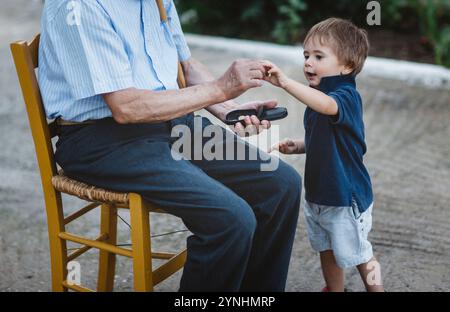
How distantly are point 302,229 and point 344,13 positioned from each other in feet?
13.4

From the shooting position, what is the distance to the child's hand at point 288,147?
2842mm

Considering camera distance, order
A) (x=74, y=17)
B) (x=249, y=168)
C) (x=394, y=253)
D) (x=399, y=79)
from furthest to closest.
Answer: (x=399, y=79) → (x=394, y=253) → (x=249, y=168) → (x=74, y=17)

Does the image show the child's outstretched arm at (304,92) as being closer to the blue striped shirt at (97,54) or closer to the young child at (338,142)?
the young child at (338,142)

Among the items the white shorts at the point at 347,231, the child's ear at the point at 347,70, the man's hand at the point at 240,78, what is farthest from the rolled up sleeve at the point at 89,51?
the white shorts at the point at 347,231

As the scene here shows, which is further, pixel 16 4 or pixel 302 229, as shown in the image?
pixel 16 4

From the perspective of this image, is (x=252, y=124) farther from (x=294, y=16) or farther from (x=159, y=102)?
(x=294, y=16)

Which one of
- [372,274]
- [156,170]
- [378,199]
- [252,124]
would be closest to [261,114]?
[252,124]

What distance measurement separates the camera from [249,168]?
2656 mm

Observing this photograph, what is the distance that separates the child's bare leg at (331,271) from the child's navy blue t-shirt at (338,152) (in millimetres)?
297

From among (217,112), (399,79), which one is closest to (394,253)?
(217,112)

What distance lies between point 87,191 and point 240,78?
0.69m

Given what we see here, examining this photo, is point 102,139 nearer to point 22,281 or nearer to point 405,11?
point 22,281

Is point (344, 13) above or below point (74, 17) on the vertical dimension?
below

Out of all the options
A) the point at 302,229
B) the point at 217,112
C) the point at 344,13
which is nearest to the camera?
the point at 217,112
